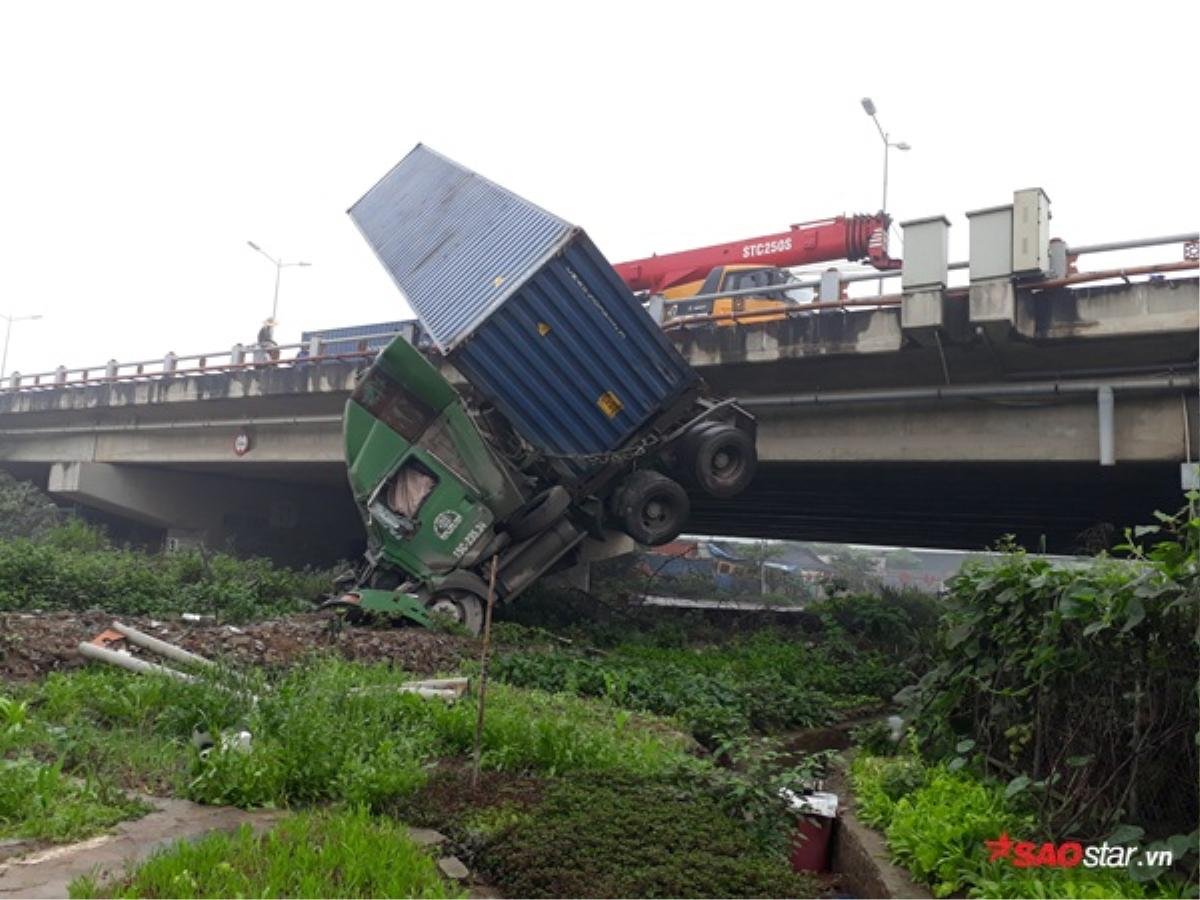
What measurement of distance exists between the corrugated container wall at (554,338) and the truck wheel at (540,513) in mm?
535

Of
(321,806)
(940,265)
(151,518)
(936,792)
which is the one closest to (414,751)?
(321,806)

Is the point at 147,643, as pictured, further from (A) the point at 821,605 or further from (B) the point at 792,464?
(A) the point at 821,605

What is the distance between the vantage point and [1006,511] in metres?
18.0

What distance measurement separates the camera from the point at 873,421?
13.0 metres

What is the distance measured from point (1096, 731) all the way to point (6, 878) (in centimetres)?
433

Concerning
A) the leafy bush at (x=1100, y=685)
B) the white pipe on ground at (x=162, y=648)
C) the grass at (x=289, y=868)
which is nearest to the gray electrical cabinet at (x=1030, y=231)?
the leafy bush at (x=1100, y=685)

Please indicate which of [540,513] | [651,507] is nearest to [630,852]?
[540,513]

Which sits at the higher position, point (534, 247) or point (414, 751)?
point (534, 247)

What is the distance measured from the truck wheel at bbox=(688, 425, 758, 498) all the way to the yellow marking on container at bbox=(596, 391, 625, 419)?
1076 millimetres

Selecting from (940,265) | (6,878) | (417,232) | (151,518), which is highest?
(417,232)

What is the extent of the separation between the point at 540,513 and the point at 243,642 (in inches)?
154

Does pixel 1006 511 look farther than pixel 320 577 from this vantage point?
Yes

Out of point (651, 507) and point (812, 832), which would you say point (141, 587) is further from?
point (812, 832)

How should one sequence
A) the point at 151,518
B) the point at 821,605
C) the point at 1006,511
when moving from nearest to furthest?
the point at 821,605 → the point at 1006,511 → the point at 151,518
